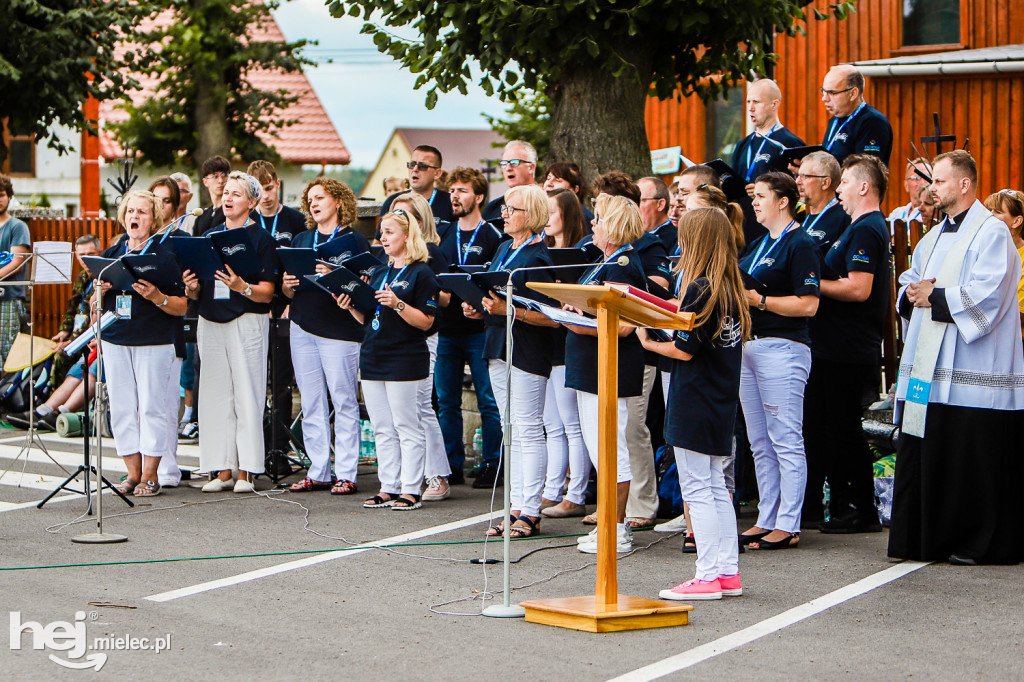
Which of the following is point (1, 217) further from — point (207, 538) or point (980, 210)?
point (980, 210)

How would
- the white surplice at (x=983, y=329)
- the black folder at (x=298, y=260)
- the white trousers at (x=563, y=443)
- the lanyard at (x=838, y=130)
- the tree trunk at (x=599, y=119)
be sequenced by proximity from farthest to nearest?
the tree trunk at (x=599, y=119) < the black folder at (x=298, y=260) < the lanyard at (x=838, y=130) < the white trousers at (x=563, y=443) < the white surplice at (x=983, y=329)

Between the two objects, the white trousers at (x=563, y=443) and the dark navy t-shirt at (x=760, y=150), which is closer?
the white trousers at (x=563, y=443)

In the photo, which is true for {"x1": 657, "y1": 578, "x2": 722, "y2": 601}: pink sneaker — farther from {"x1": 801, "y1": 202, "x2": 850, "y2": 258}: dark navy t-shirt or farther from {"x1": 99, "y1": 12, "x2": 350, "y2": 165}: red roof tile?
{"x1": 99, "y1": 12, "x2": 350, "y2": 165}: red roof tile

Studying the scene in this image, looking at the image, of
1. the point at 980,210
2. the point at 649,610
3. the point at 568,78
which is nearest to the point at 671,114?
the point at 568,78

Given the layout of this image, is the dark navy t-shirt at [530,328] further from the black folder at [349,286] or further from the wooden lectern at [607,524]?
the wooden lectern at [607,524]

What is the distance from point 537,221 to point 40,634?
4.02 m

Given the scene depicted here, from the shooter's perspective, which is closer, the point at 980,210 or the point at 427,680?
the point at 427,680

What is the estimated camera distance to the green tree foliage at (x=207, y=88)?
27.5 meters

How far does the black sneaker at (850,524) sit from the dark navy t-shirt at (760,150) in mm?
2372

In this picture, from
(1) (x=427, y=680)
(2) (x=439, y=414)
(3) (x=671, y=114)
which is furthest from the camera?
(3) (x=671, y=114)

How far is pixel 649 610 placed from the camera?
19.2 ft

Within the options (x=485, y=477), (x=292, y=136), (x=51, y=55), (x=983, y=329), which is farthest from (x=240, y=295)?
(x=292, y=136)

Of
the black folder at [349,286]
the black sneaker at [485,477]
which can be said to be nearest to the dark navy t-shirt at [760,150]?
the black folder at [349,286]

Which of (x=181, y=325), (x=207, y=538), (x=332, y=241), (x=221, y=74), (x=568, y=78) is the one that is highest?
(x=221, y=74)
